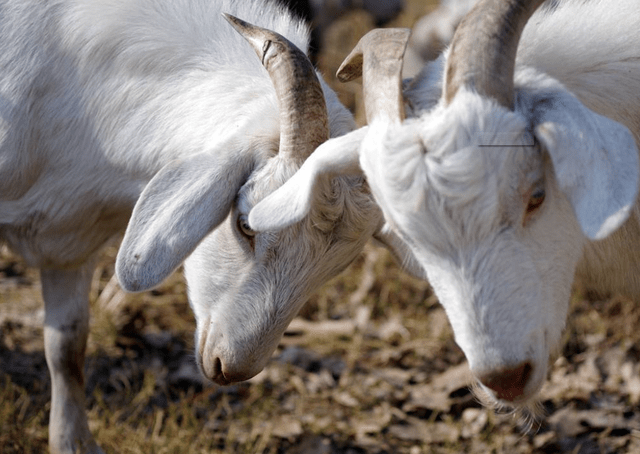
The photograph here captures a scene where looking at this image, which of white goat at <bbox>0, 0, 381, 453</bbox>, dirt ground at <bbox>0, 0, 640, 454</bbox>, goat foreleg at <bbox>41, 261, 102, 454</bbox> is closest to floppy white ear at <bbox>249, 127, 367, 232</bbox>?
white goat at <bbox>0, 0, 381, 453</bbox>

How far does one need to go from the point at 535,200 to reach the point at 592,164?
0.82 feet

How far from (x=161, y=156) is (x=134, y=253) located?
587mm

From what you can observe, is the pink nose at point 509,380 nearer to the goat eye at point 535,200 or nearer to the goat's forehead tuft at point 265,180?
the goat eye at point 535,200

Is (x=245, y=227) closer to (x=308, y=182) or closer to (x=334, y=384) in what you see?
(x=308, y=182)

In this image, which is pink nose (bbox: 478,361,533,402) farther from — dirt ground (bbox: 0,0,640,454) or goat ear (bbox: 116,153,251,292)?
dirt ground (bbox: 0,0,640,454)

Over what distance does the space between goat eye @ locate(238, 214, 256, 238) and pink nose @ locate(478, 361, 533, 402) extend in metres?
1.09

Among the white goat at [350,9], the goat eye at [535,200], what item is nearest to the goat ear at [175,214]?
the goat eye at [535,200]

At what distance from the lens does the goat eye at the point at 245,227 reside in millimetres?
3230

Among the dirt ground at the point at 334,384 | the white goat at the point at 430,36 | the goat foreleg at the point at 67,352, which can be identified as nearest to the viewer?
the goat foreleg at the point at 67,352

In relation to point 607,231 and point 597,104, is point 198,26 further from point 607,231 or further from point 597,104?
point 607,231

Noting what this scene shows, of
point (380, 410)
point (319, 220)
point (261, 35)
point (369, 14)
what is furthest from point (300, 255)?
point (369, 14)

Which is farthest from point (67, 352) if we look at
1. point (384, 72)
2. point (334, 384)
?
point (384, 72)

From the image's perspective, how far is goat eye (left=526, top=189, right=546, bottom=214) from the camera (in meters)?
2.58

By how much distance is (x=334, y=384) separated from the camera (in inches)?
194
